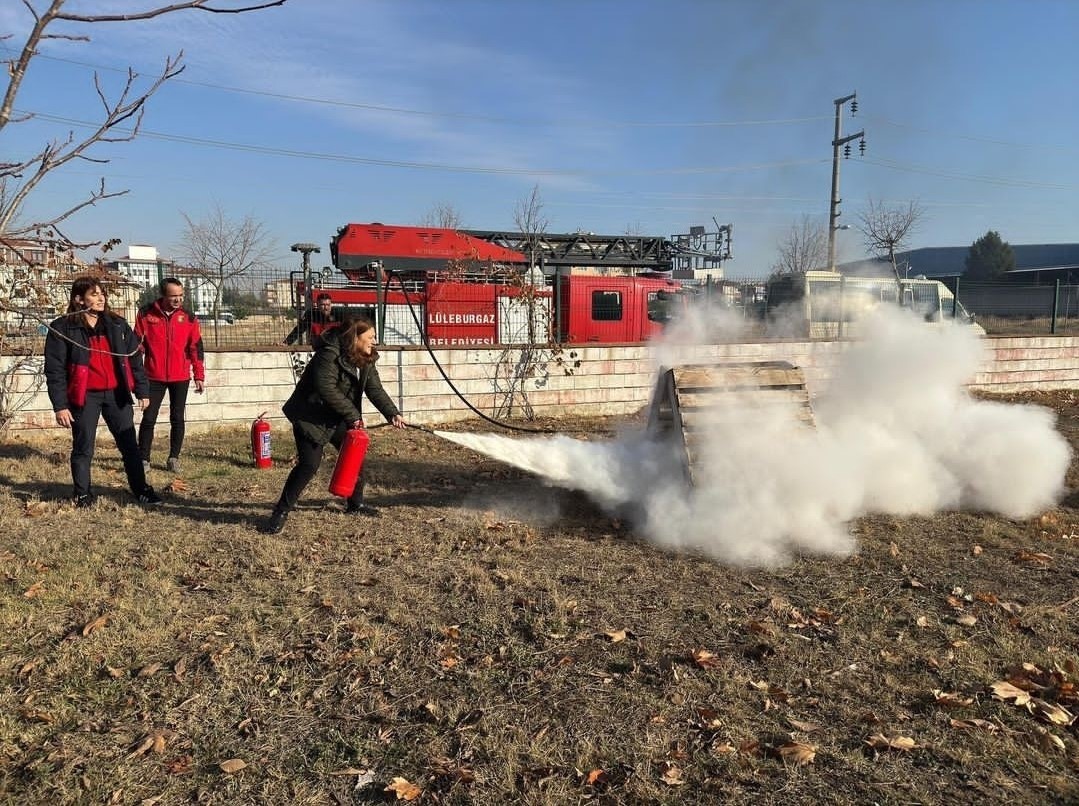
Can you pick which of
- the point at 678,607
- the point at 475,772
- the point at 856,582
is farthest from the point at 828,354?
the point at 475,772

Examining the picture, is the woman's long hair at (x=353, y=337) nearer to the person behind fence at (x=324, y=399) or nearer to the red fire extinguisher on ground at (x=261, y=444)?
the person behind fence at (x=324, y=399)

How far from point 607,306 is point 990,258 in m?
57.0

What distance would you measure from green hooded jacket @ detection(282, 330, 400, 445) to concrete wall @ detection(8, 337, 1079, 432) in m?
4.74

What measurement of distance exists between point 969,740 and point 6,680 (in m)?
4.45

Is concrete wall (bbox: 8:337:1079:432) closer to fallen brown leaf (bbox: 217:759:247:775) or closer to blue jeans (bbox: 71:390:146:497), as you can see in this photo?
blue jeans (bbox: 71:390:146:497)

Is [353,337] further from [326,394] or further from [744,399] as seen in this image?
[744,399]

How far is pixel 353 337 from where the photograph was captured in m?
5.54

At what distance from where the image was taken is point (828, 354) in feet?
43.0

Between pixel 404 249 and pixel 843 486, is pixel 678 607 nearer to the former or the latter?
pixel 843 486

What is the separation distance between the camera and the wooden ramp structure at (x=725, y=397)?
5746 mm

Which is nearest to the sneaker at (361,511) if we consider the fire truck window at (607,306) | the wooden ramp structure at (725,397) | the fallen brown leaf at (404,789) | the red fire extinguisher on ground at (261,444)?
the red fire extinguisher on ground at (261,444)

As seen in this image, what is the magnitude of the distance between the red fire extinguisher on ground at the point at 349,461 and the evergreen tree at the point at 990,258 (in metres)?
64.4

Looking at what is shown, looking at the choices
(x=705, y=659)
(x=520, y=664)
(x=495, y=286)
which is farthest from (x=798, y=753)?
(x=495, y=286)

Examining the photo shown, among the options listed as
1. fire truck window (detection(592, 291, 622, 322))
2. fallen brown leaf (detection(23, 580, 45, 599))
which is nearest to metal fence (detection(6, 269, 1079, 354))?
fire truck window (detection(592, 291, 622, 322))
